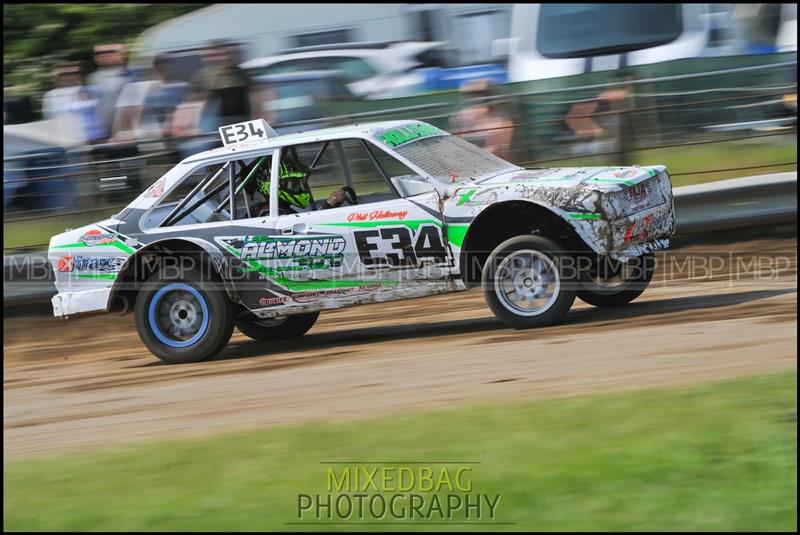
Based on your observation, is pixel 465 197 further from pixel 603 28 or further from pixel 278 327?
pixel 603 28

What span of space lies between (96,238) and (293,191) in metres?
1.63

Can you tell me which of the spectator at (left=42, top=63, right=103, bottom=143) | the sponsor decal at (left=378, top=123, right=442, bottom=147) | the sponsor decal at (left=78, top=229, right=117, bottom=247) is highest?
the spectator at (left=42, top=63, right=103, bottom=143)

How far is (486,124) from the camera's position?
11047 mm

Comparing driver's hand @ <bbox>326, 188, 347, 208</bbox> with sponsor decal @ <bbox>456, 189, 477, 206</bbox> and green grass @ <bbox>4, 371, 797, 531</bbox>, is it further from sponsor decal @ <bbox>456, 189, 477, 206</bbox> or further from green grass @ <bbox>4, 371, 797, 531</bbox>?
green grass @ <bbox>4, 371, 797, 531</bbox>

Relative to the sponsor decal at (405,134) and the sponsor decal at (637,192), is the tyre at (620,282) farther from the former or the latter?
the sponsor decal at (405,134)

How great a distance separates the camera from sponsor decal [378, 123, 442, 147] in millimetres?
8117

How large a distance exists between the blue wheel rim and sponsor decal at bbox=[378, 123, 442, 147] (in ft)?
6.35

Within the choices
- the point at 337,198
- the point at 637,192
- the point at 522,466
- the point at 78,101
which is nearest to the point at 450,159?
the point at 337,198

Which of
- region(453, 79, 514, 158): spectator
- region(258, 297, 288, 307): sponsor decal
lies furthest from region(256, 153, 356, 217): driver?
region(453, 79, 514, 158): spectator

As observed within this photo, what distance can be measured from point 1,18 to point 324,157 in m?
10.4

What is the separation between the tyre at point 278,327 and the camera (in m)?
9.38

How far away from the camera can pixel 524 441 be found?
16.4 feet

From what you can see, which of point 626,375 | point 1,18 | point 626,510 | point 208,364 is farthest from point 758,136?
point 1,18

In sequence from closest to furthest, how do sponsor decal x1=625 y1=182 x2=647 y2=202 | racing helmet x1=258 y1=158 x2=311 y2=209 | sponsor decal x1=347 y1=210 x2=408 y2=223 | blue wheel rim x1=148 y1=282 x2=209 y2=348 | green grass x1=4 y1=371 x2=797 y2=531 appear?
green grass x1=4 y1=371 x2=797 y2=531 → sponsor decal x1=625 y1=182 x2=647 y2=202 → sponsor decal x1=347 y1=210 x2=408 y2=223 → racing helmet x1=258 y1=158 x2=311 y2=209 → blue wheel rim x1=148 y1=282 x2=209 y2=348
